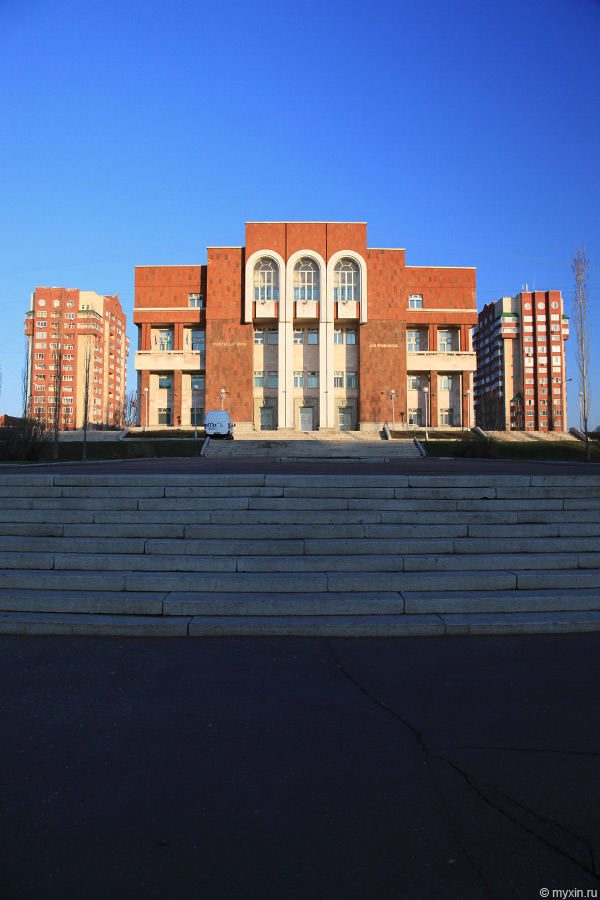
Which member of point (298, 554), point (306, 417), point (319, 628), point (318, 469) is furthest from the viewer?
point (306, 417)

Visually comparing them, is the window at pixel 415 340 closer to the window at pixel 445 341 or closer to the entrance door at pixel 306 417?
the window at pixel 445 341

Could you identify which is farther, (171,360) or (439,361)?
(439,361)

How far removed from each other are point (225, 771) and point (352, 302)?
51.7 metres

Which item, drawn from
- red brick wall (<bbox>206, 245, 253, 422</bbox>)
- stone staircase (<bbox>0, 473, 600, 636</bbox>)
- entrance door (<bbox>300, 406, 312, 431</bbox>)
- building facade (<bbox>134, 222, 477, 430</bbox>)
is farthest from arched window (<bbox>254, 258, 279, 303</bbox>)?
stone staircase (<bbox>0, 473, 600, 636</bbox>)

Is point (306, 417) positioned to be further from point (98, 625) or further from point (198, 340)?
point (98, 625)

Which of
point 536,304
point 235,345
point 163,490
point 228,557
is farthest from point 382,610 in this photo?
point 536,304

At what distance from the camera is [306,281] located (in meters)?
52.0

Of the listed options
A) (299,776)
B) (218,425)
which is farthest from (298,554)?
(218,425)

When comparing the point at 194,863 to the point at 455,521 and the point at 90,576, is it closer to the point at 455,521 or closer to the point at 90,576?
the point at 90,576

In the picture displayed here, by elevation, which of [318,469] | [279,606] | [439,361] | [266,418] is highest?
[439,361]

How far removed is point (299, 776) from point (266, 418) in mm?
51284

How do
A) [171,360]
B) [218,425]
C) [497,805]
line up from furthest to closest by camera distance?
[171,360] → [218,425] → [497,805]

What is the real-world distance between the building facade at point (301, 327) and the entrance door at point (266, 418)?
108mm

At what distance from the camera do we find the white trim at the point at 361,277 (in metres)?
51.2
